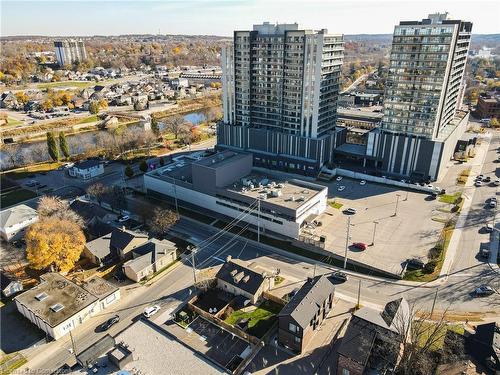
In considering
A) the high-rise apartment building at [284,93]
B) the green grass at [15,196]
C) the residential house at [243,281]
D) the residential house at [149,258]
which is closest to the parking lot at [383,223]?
the high-rise apartment building at [284,93]

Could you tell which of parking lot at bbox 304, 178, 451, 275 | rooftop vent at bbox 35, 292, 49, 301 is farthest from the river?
parking lot at bbox 304, 178, 451, 275

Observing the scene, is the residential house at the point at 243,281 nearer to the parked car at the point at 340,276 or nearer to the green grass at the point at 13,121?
the parked car at the point at 340,276

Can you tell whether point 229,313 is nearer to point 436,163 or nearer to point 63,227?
point 63,227

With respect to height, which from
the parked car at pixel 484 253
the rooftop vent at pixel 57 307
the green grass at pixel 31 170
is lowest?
the parked car at pixel 484 253

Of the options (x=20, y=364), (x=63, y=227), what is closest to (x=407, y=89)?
(x=63, y=227)

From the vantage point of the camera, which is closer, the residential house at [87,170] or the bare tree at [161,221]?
the bare tree at [161,221]
